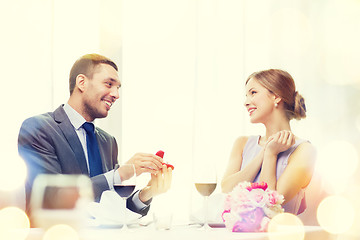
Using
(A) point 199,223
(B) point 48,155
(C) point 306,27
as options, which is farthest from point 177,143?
(A) point 199,223

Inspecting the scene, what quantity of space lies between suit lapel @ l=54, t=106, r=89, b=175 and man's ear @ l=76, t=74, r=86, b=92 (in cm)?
22

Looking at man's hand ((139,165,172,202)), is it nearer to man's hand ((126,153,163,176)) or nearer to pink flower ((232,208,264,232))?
man's hand ((126,153,163,176))

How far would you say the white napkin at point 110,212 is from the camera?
5.03 ft

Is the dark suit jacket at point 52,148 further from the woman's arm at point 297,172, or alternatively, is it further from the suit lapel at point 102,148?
the woman's arm at point 297,172

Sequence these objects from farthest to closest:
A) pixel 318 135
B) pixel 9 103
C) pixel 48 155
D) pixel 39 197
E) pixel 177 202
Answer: pixel 318 135 → pixel 177 202 → pixel 9 103 → pixel 48 155 → pixel 39 197

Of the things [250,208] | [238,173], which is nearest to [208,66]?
[238,173]

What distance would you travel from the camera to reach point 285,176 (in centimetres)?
240

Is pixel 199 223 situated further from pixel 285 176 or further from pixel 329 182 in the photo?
pixel 329 182

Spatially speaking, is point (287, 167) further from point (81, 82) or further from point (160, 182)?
point (81, 82)

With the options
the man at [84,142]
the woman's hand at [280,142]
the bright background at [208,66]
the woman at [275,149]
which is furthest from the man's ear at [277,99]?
the man at [84,142]

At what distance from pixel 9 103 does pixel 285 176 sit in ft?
4.60

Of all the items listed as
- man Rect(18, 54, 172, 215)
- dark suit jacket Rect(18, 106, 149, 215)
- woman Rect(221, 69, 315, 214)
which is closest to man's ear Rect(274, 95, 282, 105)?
woman Rect(221, 69, 315, 214)

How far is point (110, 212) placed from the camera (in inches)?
62.9

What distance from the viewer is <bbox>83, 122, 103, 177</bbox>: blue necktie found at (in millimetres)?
2334
